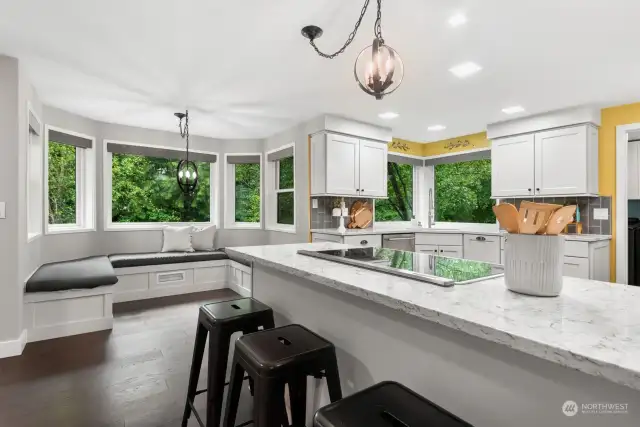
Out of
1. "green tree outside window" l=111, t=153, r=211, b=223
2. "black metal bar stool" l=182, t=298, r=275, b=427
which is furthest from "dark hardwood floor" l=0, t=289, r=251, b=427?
"green tree outside window" l=111, t=153, r=211, b=223

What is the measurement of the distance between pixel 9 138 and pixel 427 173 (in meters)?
5.51

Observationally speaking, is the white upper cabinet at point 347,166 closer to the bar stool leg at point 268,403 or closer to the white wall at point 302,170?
the white wall at point 302,170

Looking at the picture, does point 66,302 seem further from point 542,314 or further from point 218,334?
point 542,314

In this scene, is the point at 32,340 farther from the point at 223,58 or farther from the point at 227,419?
the point at 223,58

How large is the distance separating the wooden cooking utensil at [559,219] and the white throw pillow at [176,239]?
15.6 ft

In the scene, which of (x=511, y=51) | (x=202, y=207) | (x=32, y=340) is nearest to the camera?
(x=511, y=51)

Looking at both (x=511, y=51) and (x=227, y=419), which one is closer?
(x=227, y=419)

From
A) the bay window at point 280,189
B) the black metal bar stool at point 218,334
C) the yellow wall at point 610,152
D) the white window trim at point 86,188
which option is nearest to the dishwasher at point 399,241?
the bay window at point 280,189

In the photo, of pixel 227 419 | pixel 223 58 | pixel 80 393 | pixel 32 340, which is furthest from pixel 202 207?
pixel 227 419

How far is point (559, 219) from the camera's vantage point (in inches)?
38.9

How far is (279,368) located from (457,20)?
2252 millimetres

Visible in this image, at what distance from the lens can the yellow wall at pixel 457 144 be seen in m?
5.00

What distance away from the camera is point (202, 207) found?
5512mm

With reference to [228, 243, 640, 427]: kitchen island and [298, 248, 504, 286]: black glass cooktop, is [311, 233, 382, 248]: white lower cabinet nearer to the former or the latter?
[298, 248, 504, 286]: black glass cooktop
